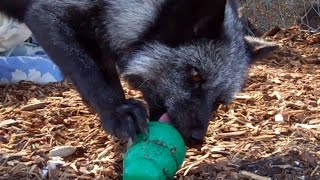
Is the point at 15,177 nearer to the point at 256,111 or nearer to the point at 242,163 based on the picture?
the point at 242,163

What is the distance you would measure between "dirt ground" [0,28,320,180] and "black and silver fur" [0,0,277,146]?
0.26 meters

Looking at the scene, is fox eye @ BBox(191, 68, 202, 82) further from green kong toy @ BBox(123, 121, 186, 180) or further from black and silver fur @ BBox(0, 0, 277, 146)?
green kong toy @ BBox(123, 121, 186, 180)

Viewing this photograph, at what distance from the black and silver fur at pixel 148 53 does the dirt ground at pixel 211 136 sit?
0.26 m

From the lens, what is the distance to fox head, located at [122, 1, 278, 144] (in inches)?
134

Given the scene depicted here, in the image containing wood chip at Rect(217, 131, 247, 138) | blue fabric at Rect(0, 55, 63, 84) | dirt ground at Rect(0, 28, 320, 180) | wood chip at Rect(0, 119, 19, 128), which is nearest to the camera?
dirt ground at Rect(0, 28, 320, 180)

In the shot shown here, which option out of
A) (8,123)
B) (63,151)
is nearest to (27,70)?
(8,123)

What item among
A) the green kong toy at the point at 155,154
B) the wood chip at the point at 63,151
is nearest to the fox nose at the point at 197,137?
the green kong toy at the point at 155,154

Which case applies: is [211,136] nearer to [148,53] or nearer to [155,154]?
[148,53]

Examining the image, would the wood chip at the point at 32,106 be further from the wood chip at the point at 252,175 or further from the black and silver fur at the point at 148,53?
the wood chip at the point at 252,175

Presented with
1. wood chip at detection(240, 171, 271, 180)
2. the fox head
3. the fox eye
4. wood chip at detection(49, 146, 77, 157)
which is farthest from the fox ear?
wood chip at detection(49, 146, 77, 157)

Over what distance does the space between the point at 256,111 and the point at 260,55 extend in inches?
18.1

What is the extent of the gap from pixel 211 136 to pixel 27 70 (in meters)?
1.97

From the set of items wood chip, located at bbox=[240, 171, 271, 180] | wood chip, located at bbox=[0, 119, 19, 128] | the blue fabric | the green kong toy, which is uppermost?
the green kong toy

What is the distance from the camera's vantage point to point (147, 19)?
3.63 metres
